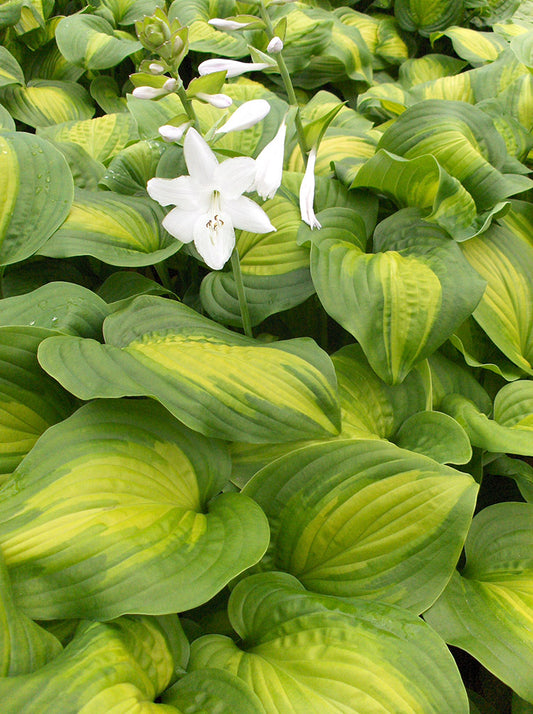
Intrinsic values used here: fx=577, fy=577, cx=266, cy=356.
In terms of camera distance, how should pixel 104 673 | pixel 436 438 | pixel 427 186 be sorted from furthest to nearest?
pixel 427 186
pixel 436 438
pixel 104 673

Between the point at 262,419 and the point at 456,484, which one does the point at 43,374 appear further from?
the point at 456,484

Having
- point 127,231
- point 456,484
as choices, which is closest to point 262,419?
point 456,484

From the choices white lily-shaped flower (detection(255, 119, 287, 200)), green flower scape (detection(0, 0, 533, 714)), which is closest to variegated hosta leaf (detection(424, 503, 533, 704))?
green flower scape (detection(0, 0, 533, 714))

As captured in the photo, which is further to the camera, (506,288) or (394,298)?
(506,288)

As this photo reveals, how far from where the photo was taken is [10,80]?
2012mm

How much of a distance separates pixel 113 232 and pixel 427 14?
225 centimetres

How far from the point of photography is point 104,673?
2.42 feet

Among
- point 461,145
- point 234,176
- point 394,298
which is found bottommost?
point 394,298

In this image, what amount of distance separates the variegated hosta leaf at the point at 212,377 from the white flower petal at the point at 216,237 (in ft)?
0.58

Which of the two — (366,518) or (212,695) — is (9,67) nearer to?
(366,518)

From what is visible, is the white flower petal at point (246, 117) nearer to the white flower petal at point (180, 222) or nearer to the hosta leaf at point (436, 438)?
the white flower petal at point (180, 222)

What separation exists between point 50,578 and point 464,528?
626mm

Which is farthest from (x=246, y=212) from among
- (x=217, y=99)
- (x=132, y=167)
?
(x=132, y=167)

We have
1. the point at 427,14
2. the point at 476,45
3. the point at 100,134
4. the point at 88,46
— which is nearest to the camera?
the point at 100,134
